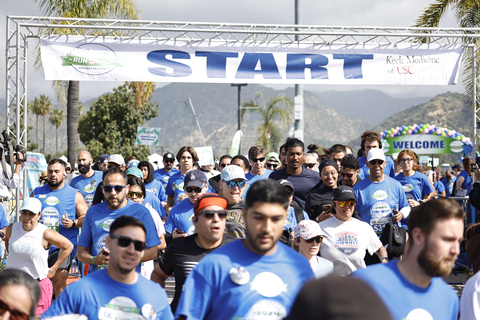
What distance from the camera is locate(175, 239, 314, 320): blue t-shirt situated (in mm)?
2340

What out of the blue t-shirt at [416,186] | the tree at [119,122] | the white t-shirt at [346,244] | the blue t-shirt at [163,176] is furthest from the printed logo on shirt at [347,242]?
the tree at [119,122]

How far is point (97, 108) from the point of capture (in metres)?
44.6

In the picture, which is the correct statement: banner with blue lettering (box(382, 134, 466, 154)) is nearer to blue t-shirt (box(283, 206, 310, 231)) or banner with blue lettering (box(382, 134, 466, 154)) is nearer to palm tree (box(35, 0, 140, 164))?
palm tree (box(35, 0, 140, 164))

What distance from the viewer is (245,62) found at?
991 cm

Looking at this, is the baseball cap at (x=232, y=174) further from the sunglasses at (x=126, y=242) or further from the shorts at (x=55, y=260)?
the shorts at (x=55, y=260)

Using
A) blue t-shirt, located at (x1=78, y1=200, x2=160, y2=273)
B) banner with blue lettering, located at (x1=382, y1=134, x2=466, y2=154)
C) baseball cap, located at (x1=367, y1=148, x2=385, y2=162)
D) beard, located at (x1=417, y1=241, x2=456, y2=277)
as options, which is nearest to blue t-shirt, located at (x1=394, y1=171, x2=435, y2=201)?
baseball cap, located at (x1=367, y1=148, x2=385, y2=162)

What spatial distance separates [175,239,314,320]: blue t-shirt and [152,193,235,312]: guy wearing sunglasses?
0.90m

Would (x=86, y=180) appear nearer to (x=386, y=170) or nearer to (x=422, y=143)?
(x=386, y=170)

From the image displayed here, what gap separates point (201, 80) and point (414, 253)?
7740 millimetres

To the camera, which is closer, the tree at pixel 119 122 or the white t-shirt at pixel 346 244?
the white t-shirt at pixel 346 244

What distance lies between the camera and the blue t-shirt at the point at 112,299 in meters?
2.68

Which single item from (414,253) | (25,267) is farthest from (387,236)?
(25,267)

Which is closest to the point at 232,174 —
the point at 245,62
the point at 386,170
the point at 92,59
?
the point at 386,170

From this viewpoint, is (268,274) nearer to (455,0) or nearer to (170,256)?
(170,256)
